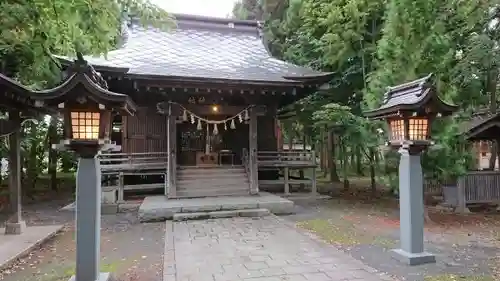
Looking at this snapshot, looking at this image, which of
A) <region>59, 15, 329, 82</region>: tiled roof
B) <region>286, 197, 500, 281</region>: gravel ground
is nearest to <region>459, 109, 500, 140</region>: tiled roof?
<region>286, 197, 500, 281</region>: gravel ground

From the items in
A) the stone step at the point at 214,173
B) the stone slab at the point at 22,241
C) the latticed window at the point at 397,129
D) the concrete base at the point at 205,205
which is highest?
the latticed window at the point at 397,129

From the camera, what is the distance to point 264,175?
46.7ft

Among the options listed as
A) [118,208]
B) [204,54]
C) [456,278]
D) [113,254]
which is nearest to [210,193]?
[118,208]

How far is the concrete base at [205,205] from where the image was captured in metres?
9.32

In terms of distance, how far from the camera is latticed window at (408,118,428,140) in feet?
19.8

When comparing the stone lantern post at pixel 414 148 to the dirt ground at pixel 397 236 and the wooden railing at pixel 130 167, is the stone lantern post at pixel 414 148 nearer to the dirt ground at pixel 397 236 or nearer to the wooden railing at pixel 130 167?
the dirt ground at pixel 397 236

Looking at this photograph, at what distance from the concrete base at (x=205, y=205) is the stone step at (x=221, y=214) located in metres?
0.23

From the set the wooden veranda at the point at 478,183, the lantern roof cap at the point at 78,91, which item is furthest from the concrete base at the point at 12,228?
the wooden veranda at the point at 478,183

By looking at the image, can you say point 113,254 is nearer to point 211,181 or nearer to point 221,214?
point 221,214

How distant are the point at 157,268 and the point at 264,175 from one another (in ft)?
29.3

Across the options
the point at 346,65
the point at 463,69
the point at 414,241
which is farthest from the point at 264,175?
the point at 414,241

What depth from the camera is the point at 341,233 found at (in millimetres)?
7836

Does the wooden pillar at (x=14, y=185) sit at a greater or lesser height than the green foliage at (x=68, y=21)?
lesser

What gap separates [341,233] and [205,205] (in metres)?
3.76
